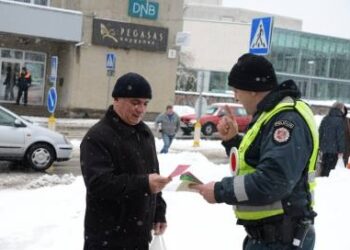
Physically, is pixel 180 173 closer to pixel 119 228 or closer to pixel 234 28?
pixel 119 228

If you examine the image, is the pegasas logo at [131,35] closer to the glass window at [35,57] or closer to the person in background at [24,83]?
the glass window at [35,57]

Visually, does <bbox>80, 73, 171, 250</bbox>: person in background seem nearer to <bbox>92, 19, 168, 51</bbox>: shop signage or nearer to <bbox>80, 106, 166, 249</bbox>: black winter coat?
<bbox>80, 106, 166, 249</bbox>: black winter coat

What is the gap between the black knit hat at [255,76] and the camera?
9.77 ft

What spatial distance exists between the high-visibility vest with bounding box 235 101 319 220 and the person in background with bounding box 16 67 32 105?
25.5 metres

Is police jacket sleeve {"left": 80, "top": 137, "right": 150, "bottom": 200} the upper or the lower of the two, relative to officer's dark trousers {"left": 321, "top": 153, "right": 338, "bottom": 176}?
upper

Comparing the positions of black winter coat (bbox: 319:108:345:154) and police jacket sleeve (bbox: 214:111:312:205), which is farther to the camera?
black winter coat (bbox: 319:108:345:154)

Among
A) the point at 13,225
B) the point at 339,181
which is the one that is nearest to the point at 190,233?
the point at 13,225

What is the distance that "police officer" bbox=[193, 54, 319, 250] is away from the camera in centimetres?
272

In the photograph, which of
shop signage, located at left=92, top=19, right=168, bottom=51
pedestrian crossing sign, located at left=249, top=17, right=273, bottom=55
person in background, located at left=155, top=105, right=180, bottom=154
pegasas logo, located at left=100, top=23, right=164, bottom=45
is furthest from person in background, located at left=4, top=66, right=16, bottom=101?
pedestrian crossing sign, located at left=249, top=17, right=273, bottom=55

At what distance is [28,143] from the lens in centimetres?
1271

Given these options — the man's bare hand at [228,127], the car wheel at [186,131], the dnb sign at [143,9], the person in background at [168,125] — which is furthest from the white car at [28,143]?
the dnb sign at [143,9]

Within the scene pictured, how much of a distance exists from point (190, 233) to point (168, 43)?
23.6m

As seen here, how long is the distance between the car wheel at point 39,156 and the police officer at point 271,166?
10.2m

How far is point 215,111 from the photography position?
24734 millimetres
